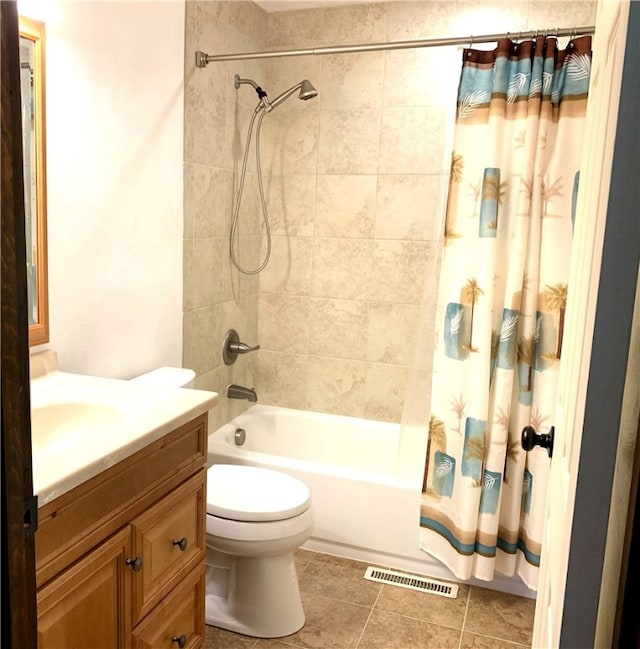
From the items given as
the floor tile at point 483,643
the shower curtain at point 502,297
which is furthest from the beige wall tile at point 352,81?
the floor tile at point 483,643

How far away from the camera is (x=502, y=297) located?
2359 millimetres

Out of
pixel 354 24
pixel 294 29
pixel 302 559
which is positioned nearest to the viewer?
pixel 302 559

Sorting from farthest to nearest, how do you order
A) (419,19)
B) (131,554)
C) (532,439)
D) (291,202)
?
(291,202) → (419,19) → (131,554) → (532,439)

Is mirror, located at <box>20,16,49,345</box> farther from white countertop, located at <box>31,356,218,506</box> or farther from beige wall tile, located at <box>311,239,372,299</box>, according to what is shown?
beige wall tile, located at <box>311,239,372,299</box>

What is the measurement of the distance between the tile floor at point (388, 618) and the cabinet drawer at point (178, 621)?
289 millimetres

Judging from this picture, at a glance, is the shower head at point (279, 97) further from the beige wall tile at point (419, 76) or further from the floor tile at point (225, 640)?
the floor tile at point (225, 640)

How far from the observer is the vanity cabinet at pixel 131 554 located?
128 cm

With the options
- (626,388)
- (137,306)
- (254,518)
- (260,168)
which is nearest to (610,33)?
(626,388)

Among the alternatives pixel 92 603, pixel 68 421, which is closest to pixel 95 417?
pixel 68 421

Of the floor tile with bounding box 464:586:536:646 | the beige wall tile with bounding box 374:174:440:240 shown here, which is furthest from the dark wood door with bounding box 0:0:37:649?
the beige wall tile with bounding box 374:174:440:240

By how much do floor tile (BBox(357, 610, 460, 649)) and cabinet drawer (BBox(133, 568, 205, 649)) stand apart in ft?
1.92

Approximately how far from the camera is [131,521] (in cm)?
150

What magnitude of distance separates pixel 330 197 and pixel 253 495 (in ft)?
5.14

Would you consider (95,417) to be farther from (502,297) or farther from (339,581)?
(502,297)
